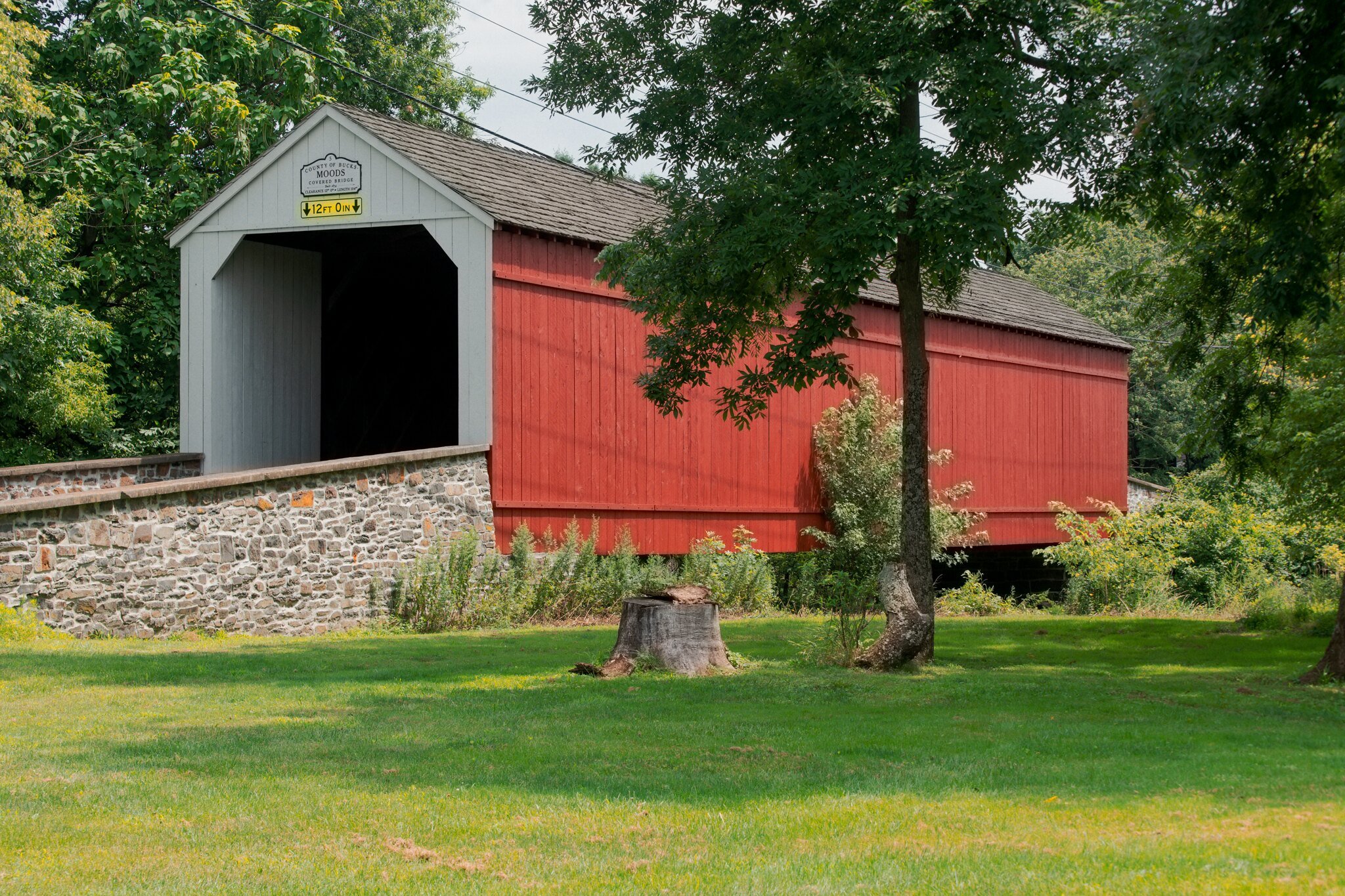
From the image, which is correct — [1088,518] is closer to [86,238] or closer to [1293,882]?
[86,238]

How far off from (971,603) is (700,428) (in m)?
6.24

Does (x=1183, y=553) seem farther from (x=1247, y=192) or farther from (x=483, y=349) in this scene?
(x=1247, y=192)

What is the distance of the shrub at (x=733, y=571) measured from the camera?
1994 cm

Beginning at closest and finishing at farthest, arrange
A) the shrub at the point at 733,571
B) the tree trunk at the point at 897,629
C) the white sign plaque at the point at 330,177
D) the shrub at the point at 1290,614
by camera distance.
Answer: the tree trunk at the point at 897,629 < the shrub at the point at 1290,614 < the white sign plaque at the point at 330,177 < the shrub at the point at 733,571

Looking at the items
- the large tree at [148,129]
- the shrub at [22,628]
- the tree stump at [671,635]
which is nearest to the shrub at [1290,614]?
the tree stump at [671,635]

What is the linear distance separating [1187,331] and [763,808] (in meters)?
9.34

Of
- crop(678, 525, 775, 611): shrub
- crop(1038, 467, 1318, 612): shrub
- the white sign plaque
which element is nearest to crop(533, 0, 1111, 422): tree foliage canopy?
the white sign plaque

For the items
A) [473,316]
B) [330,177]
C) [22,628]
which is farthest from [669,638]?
[330,177]

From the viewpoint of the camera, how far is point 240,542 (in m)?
14.9

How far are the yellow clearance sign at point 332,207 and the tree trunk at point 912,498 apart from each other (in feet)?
27.1

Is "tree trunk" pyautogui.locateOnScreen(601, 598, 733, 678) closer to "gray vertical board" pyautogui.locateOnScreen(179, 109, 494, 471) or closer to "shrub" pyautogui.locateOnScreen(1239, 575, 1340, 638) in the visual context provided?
"gray vertical board" pyautogui.locateOnScreen(179, 109, 494, 471)

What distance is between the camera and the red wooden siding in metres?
17.9

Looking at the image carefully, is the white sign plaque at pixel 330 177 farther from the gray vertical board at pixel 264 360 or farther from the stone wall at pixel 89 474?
the stone wall at pixel 89 474

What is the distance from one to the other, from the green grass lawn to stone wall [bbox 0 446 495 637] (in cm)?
141
